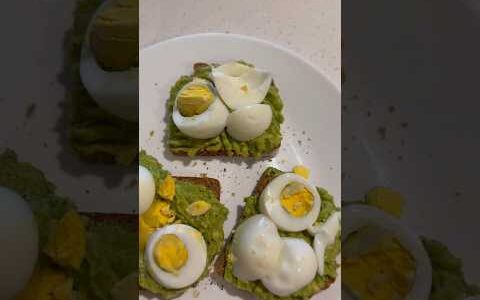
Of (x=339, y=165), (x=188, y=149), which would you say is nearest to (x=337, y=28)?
(x=339, y=165)

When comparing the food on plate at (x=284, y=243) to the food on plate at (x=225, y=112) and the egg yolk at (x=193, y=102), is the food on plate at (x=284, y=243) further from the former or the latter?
Answer: the egg yolk at (x=193, y=102)
